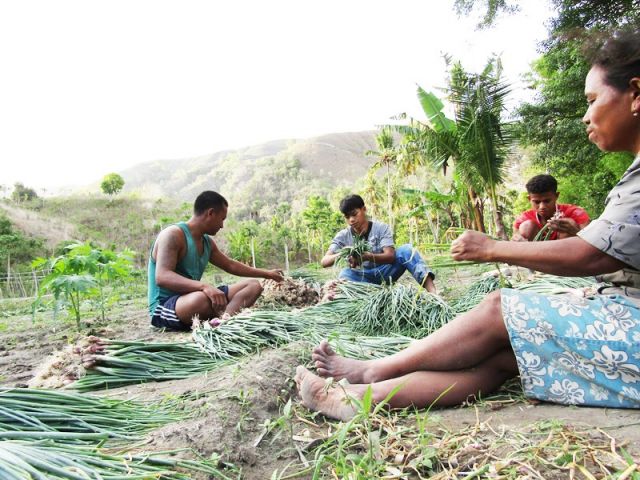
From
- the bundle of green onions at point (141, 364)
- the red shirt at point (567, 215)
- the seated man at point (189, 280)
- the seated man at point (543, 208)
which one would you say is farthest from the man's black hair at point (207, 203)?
the red shirt at point (567, 215)

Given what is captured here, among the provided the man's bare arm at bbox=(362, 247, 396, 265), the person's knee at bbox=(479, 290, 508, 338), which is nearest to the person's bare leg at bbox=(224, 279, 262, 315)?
the man's bare arm at bbox=(362, 247, 396, 265)

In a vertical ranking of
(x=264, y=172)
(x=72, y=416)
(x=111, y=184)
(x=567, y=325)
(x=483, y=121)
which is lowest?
(x=72, y=416)

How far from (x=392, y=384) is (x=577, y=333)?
604mm

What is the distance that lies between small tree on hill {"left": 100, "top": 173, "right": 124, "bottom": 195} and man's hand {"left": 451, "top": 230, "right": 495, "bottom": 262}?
4106cm

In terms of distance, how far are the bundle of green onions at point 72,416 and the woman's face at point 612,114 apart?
170 centimetres

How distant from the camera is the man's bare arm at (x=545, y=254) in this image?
4.04 feet

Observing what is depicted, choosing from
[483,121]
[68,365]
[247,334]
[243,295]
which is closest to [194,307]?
[243,295]

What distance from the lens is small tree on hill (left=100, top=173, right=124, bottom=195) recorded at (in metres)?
37.5

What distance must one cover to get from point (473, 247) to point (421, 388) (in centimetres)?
53

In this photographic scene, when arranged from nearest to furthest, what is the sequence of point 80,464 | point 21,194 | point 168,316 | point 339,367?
1. point 80,464
2. point 339,367
3. point 168,316
4. point 21,194

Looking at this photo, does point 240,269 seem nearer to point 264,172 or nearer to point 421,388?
point 421,388

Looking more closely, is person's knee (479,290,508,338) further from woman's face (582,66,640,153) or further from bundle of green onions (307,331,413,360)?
bundle of green onions (307,331,413,360)

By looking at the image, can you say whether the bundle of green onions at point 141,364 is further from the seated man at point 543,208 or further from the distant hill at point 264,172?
the distant hill at point 264,172

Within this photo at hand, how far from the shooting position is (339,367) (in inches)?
65.1
